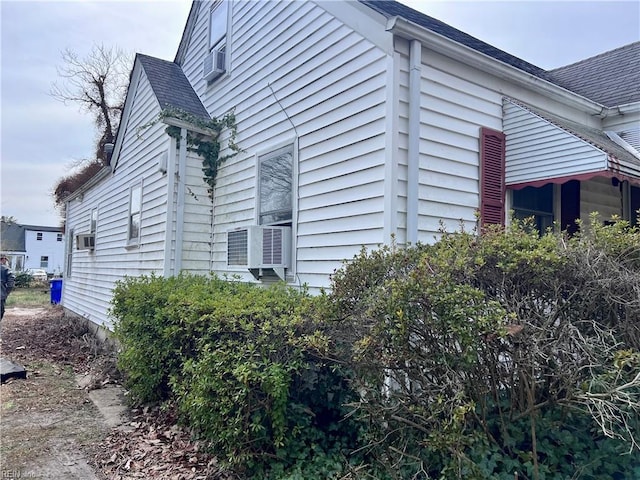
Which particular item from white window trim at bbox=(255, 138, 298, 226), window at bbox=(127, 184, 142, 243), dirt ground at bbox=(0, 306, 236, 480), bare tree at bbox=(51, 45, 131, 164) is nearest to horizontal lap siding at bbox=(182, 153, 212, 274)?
white window trim at bbox=(255, 138, 298, 226)

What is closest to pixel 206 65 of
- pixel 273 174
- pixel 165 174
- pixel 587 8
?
pixel 165 174

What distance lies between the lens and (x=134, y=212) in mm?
8844

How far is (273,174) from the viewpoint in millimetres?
5895

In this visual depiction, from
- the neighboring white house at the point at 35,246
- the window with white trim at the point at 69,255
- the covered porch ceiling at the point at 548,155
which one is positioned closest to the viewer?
the covered porch ceiling at the point at 548,155

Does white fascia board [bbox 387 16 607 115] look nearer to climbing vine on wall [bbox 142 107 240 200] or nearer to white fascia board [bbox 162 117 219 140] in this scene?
climbing vine on wall [bbox 142 107 240 200]

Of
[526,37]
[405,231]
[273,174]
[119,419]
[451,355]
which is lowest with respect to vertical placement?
[119,419]

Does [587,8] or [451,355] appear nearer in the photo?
[451,355]

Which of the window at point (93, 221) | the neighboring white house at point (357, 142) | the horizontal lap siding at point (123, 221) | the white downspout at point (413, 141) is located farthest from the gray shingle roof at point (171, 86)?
the window at point (93, 221)

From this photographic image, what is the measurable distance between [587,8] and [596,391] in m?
7.50

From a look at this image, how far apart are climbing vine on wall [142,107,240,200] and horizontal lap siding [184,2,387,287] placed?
7.8 inches

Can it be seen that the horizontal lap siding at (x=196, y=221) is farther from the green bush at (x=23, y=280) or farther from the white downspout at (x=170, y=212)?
the green bush at (x=23, y=280)

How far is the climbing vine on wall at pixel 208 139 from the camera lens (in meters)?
6.90

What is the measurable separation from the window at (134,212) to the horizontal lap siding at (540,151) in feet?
21.6

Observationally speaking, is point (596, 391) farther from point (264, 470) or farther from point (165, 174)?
point (165, 174)
